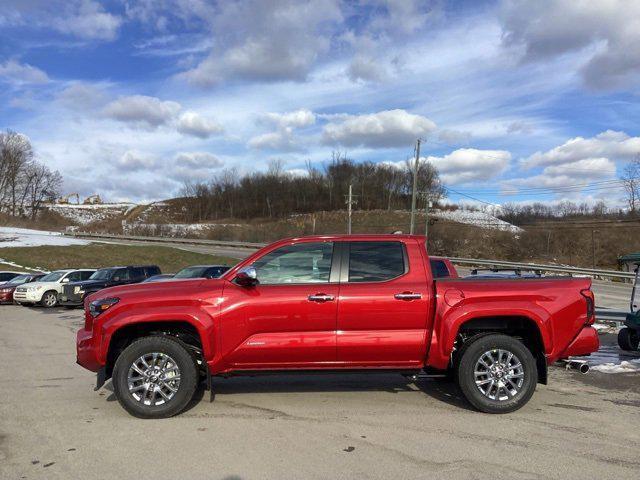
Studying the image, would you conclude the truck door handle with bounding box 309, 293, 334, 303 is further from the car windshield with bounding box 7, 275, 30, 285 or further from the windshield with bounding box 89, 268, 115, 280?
the car windshield with bounding box 7, 275, 30, 285

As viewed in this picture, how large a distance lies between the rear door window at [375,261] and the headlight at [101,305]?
8.23ft

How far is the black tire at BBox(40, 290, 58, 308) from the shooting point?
20125mm

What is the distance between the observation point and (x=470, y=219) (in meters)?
73.3

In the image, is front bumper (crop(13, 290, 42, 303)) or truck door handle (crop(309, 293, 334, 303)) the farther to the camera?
front bumper (crop(13, 290, 42, 303))

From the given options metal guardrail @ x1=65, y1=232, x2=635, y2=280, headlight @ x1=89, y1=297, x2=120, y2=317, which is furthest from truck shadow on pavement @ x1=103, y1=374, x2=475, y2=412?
metal guardrail @ x1=65, y1=232, x2=635, y2=280

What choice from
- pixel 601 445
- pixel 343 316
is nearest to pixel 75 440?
pixel 343 316

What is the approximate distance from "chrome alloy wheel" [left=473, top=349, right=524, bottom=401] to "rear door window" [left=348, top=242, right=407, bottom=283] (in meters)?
1.30

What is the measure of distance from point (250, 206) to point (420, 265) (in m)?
112

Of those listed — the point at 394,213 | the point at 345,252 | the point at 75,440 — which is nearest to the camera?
the point at 75,440

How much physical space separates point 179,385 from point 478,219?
233 feet

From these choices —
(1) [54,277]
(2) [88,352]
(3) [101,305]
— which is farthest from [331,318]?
(1) [54,277]

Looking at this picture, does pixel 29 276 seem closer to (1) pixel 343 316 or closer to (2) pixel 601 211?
(1) pixel 343 316

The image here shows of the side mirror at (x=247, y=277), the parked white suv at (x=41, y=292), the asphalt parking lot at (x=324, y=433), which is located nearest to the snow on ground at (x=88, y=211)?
the parked white suv at (x=41, y=292)

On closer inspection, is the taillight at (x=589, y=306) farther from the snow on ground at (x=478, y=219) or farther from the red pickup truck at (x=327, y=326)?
the snow on ground at (x=478, y=219)
